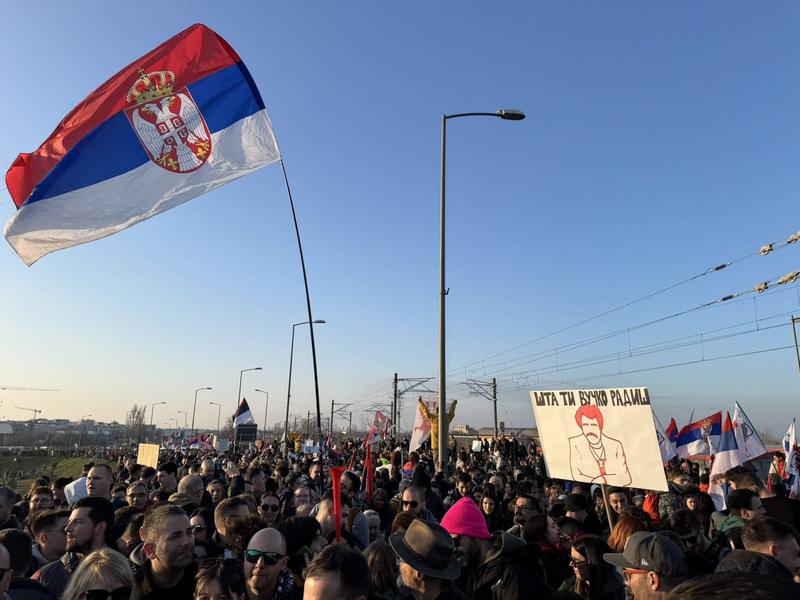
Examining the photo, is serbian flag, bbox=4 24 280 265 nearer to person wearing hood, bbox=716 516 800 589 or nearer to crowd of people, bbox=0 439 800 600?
crowd of people, bbox=0 439 800 600

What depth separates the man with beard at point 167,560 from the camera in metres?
4.02

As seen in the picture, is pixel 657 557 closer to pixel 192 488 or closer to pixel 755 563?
pixel 755 563

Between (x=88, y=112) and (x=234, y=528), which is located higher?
(x=88, y=112)

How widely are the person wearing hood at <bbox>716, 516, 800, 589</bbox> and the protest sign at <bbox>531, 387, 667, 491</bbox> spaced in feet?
6.32

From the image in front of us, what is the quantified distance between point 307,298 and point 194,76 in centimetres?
359

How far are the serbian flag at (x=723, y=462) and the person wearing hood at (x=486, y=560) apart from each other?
19.9 ft

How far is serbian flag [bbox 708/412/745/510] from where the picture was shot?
29.6 ft

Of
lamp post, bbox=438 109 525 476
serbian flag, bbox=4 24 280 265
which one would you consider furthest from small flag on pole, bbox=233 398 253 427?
serbian flag, bbox=4 24 280 265

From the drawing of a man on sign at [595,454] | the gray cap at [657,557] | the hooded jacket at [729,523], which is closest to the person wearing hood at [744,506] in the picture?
the hooded jacket at [729,523]

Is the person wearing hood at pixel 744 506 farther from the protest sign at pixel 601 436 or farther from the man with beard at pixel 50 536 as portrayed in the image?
the man with beard at pixel 50 536

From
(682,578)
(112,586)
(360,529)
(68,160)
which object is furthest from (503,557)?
(68,160)

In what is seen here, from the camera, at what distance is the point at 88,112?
23.1 ft

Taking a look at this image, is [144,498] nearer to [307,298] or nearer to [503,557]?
[307,298]

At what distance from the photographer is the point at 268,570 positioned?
12.9ft
